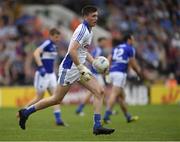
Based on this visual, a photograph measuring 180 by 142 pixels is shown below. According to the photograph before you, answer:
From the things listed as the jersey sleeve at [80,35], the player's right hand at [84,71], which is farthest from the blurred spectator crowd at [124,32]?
the player's right hand at [84,71]

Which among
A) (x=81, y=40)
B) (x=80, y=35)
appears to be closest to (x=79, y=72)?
(x=81, y=40)

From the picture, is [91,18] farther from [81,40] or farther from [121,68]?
[121,68]

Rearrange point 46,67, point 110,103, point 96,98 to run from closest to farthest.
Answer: point 96,98 < point 46,67 < point 110,103

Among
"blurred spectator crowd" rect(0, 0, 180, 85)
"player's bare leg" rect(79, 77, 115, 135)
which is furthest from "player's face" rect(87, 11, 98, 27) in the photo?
"blurred spectator crowd" rect(0, 0, 180, 85)

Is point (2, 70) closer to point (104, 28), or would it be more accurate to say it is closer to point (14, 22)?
point (14, 22)

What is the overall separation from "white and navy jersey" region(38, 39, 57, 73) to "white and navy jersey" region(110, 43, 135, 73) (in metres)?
2.01

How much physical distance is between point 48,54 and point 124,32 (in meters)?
12.9

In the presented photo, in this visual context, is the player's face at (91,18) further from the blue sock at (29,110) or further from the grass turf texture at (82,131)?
the grass turf texture at (82,131)

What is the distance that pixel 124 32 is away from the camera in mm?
30453

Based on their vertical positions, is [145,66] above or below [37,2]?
below

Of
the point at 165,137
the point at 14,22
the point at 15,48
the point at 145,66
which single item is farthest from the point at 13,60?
Result: the point at 165,137

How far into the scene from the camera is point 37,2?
3400 cm

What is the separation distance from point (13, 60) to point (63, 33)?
3.64 metres

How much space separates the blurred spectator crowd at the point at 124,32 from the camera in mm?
28156
